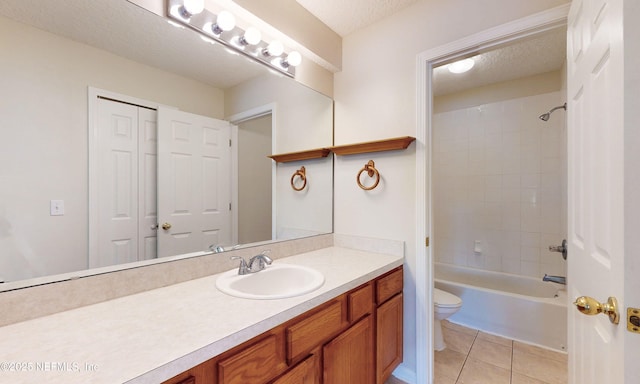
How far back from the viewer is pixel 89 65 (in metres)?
1.00

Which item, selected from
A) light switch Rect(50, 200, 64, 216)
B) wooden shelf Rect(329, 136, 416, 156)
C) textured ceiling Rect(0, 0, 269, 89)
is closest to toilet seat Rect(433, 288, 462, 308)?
wooden shelf Rect(329, 136, 416, 156)

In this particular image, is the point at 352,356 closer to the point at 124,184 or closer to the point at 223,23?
the point at 124,184

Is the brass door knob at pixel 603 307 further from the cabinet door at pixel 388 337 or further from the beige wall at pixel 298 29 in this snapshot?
the beige wall at pixel 298 29

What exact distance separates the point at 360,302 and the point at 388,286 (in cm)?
30

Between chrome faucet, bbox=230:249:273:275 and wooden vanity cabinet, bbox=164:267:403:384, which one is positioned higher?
chrome faucet, bbox=230:249:273:275

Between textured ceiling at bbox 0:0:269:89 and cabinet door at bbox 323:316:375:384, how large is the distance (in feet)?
4.63

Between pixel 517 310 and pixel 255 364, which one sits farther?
pixel 517 310

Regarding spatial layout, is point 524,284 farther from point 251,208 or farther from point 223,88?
point 223,88

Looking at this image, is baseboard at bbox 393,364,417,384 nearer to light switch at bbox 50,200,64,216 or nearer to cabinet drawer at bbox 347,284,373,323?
cabinet drawer at bbox 347,284,373,323

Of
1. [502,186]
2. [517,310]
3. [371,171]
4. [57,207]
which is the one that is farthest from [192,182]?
[502,186]

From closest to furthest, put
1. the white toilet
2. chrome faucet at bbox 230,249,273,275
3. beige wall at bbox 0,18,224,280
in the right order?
beige wall at bbox 0,18,224,280 → chrome faucet at bbox 230,249,273,275 → the white toilet

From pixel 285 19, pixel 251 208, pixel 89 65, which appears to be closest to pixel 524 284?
pixel 251 208

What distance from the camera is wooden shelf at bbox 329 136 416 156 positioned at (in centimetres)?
160

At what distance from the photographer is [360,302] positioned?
128 cm
